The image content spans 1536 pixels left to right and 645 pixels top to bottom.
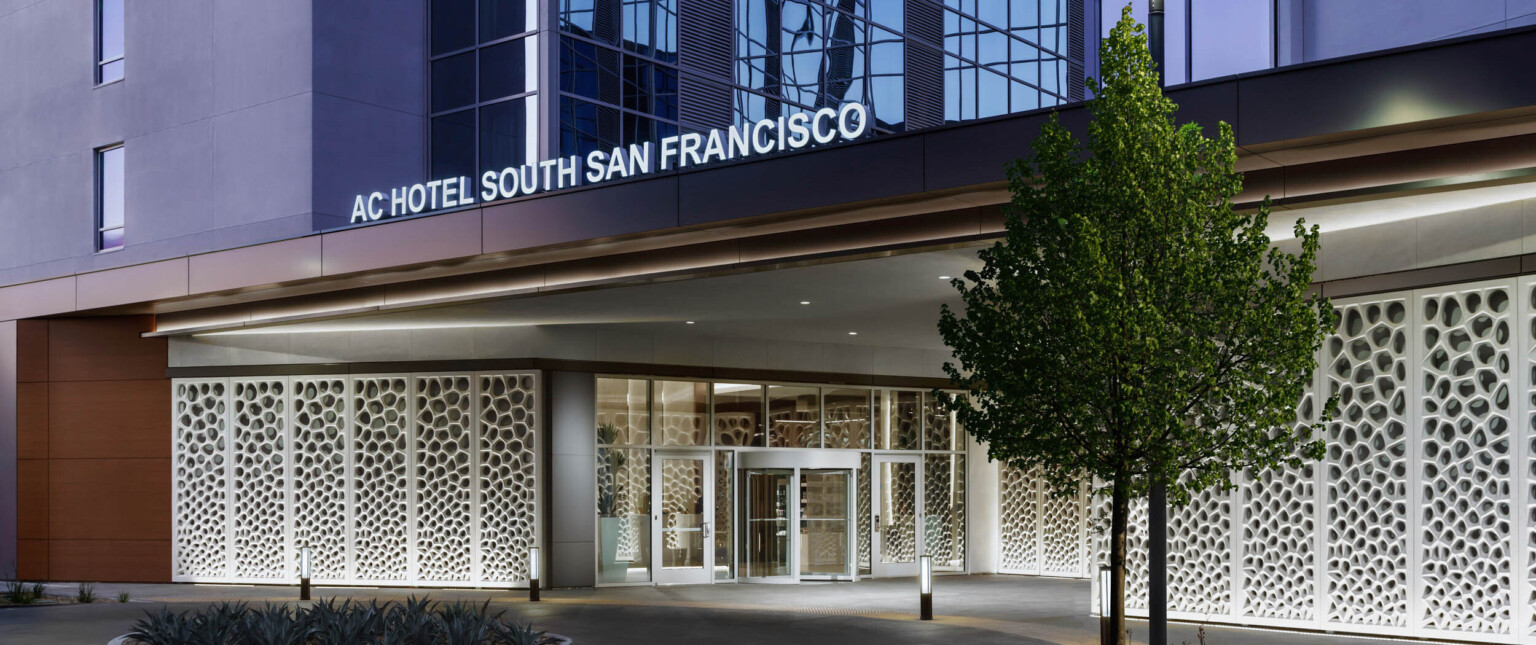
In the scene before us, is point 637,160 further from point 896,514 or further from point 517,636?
point 896,514

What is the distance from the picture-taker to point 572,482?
2141 centimetres

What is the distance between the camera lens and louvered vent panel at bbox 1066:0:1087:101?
35969 millimetres

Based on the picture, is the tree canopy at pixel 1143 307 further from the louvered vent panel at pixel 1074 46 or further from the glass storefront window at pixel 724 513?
the louvered vent panel at pixel 1074 46

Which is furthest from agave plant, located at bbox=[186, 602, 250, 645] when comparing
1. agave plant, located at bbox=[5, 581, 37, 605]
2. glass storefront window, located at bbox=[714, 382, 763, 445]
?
glass storefront window, located at bbox=[714, 382, 763, 445]

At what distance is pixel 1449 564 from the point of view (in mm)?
13055

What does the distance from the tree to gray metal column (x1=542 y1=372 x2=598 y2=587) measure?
12.3 meters

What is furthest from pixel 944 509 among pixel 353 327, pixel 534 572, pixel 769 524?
pixel 353 327

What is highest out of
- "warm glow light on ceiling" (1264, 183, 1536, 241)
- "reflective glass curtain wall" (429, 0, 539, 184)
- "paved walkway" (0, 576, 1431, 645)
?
"reflective glass curtain wall" (429, 0, 539, 184)

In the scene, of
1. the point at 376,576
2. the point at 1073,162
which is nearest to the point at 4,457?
the point at 376,576

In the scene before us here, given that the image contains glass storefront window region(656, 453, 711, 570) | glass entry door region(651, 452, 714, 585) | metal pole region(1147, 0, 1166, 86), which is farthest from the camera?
glass storefront window region(656, 453, 711, 570)

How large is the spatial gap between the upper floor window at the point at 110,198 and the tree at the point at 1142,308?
19.5 metres

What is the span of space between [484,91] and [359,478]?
23.7ft

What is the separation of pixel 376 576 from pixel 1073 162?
1536 centimetres

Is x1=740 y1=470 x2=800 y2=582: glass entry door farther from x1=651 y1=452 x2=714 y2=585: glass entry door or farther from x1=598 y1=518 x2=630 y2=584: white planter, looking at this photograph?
x1=598 y1=518 x2=630 y2=584: white planter
